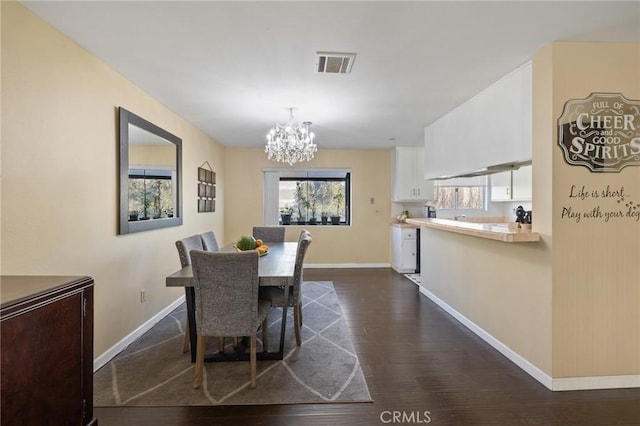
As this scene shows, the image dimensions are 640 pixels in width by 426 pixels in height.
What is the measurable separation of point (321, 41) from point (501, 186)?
4.55 meters

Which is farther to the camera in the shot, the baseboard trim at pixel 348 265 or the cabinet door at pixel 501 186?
the baseboard trim at pixel 348 265

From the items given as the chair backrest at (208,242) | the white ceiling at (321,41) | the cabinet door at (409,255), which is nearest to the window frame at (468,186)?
the cabinet door at (409,255)

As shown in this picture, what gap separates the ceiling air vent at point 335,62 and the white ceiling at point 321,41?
0.19 ft

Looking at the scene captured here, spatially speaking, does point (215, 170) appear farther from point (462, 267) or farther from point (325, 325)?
point (462, 267)

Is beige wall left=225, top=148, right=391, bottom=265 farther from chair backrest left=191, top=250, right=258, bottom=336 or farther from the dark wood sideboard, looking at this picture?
the dark wood sideboard

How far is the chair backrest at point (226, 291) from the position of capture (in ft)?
6.77

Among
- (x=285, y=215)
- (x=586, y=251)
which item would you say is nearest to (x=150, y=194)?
(x=285, y=215)

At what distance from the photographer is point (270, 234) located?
453 centimetres

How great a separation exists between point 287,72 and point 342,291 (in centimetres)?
313

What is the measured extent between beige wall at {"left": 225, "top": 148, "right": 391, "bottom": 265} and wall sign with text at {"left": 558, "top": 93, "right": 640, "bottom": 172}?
4171 millimetres

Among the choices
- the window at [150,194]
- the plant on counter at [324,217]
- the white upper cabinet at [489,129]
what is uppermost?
the white upper cabinet at [489,129]

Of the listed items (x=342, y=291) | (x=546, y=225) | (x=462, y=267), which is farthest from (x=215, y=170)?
(x=546, y=225)

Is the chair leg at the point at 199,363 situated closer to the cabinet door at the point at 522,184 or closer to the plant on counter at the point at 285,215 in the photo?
the plant on counter at the point at 285,215

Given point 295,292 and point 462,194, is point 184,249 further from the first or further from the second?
point 462,194
